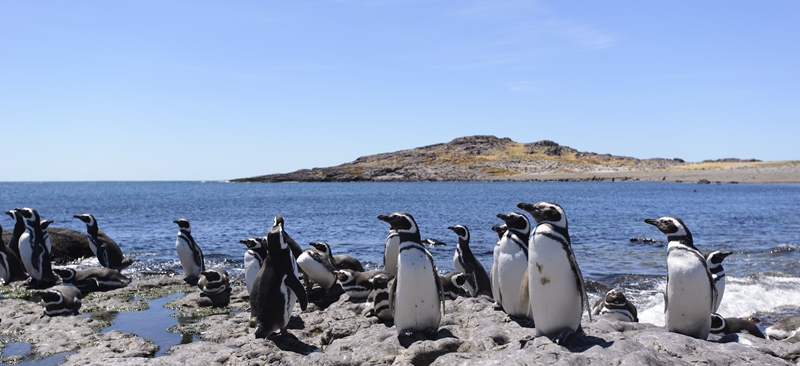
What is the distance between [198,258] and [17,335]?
6005mm

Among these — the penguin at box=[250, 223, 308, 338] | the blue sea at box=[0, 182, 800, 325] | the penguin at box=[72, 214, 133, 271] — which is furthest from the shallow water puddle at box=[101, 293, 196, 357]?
the penguin at box=[72, 214, 133, 271]

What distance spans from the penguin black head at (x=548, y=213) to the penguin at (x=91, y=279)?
430 inches

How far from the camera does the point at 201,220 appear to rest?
4072cm

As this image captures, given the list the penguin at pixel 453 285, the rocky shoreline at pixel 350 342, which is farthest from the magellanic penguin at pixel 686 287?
the penguin at pixel 453 285

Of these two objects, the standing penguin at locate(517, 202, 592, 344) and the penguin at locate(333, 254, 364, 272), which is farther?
the penguin at locate(333, 254, 364, 272)

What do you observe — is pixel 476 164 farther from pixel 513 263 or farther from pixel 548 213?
pixel 548 213

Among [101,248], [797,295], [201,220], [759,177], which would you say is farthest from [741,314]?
→ [759,177]

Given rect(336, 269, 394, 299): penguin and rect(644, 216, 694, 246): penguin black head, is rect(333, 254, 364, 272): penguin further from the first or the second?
rect(644, 216, 694, 246): penguin black head

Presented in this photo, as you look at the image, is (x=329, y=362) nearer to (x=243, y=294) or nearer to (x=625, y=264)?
(x=243, y=294)

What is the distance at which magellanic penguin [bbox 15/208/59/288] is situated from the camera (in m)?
15.0

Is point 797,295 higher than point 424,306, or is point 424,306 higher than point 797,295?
point 424,306

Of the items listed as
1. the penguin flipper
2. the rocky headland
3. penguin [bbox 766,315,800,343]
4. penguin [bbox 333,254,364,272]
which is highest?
the rocky headland

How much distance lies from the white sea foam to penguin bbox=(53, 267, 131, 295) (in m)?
11.3

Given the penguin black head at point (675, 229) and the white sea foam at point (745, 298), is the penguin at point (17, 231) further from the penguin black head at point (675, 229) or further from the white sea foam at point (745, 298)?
the penguin black head at point (675, 229)
